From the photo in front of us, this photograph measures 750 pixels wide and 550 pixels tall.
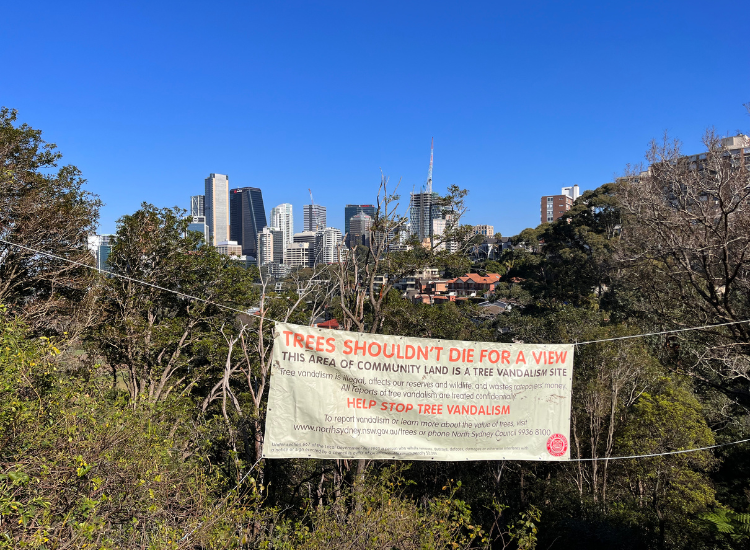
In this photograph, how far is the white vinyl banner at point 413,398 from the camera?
4023mm

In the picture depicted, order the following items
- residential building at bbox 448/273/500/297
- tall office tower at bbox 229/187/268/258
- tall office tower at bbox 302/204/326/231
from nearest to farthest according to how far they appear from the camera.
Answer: tall office tower at bbox 302/204/326/231 < residential building at bbox 448/273/500/297 < tall office tower at bbox 229/187/268/258

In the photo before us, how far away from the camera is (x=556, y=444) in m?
4.34

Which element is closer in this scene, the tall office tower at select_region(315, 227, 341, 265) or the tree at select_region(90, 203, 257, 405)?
the tall office tower at select_region(315, 227, 341, 265)

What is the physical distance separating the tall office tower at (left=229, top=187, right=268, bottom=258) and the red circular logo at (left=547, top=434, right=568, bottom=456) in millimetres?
148295

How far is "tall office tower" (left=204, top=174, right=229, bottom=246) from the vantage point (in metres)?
175

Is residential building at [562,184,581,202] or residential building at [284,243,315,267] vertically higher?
residential building at [562,184,581,202]

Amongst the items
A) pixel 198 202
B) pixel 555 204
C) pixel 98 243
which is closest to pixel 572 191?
pixel 555 204

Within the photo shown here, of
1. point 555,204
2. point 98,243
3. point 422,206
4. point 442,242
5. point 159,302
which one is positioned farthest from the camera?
point 555,204

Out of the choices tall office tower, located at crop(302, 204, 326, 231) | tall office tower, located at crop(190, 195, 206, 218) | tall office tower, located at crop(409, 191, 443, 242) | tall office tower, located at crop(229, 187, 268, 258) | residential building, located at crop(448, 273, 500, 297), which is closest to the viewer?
tall office tower, located at crop(409, 191, 443, 242)

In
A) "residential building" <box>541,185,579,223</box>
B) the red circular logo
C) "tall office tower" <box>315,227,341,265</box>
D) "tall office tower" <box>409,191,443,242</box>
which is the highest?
"residential building" <box>541,185,579,223</box>

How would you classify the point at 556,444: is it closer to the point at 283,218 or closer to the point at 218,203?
the point at 283,218

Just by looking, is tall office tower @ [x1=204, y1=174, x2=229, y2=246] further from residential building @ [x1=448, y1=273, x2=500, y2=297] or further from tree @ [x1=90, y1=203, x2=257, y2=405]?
tree @ [x1=90, y1=203, x2=257, y2=405]

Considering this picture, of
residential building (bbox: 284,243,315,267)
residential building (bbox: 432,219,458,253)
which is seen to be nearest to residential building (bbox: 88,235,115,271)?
residential building (bbox: 284,243,315,267)

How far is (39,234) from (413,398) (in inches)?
328
